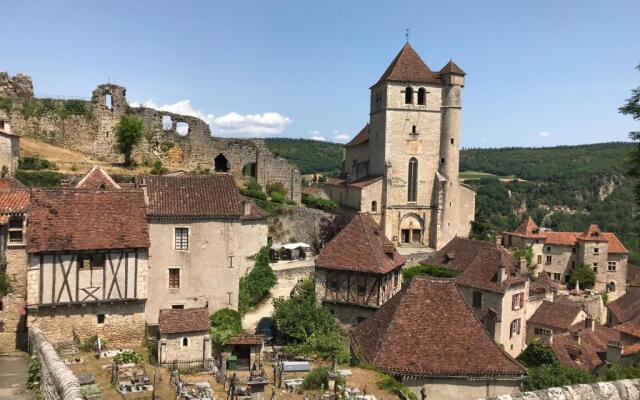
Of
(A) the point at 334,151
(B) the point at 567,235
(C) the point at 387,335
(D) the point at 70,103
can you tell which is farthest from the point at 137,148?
(A) the point at 334,151

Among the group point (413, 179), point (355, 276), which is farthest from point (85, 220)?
point (413, 179)

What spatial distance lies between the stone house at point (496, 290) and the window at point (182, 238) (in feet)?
51.8

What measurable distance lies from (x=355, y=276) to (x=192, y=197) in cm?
866

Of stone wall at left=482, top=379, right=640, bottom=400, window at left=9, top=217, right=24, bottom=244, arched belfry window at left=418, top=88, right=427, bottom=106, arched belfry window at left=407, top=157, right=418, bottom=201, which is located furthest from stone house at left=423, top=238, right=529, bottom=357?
stone wall at left=482, top=379, right=640, bottom=400

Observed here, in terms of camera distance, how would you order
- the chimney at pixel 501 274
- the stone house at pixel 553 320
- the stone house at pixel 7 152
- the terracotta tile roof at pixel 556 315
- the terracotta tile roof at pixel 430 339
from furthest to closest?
the terracotta tile roof at pixel 556 315 < the stone house at pixel 553 320 < the stone house at pixel 7 152 < the chimney at pixel 501 274 < the terracotta tile roof at pixel 430 339

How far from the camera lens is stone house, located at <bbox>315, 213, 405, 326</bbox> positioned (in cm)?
2622

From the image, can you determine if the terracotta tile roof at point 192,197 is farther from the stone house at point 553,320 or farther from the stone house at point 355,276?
the stone house at point 553,320

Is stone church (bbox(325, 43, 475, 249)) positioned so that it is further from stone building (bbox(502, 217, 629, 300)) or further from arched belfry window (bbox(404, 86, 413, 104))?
stone building (bbox(502, 217, 629, 300))

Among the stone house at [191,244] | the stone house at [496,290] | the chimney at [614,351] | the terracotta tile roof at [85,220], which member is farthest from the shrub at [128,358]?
the chimney at [614,351]

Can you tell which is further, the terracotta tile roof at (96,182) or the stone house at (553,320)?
the stone house at (553,320)

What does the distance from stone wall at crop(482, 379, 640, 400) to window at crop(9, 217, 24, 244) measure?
20.9 meters

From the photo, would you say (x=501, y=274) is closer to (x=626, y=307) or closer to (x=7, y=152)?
(x=626, y=307)

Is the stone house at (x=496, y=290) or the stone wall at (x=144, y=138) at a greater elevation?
the stone wall at (x=144, y=138)

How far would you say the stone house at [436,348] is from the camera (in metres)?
18.4
